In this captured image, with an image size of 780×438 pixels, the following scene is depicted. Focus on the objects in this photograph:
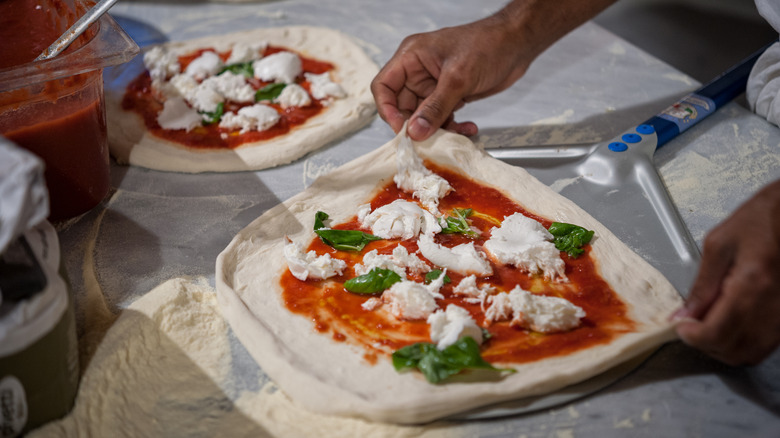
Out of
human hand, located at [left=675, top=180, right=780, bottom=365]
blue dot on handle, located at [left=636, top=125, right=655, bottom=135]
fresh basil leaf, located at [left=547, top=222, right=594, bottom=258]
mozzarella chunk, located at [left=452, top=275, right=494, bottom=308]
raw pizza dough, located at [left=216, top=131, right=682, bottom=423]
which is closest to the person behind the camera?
human hand, located at [left=675, top=180, right=780, bottom=365]

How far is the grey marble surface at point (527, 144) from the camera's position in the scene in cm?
172

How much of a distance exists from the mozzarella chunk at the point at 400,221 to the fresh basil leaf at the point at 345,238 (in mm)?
45

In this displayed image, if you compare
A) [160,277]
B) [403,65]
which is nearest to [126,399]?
[160,277]

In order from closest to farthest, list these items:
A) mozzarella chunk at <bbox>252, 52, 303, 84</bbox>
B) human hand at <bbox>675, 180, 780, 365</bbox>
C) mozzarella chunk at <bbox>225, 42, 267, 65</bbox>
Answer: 1. human hand at <bbox>675, 180, 780, 365</bbox>
2. mozzarella chunk at <bbox>252, 52, 303, 84</bbox>
3. mozzarella chunk at <bbox>225, 42, 267, 65</bbox>

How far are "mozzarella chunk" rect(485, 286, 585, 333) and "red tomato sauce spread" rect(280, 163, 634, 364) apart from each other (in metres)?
0.02

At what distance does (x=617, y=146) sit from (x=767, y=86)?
0.86m

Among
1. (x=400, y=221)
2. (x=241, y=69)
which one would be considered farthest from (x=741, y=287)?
(x=241, y=69)

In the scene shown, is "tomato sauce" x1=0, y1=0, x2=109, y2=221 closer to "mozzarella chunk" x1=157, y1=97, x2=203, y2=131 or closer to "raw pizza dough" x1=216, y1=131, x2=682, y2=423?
"mozzarella chunk" x1=157, y1=97, x2=203, y2=131

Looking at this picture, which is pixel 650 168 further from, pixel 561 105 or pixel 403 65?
pixel 403 65

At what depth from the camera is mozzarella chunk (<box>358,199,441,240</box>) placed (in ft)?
7.14

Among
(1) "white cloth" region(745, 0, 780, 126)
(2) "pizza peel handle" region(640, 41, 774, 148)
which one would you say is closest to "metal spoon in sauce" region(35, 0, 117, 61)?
(2) "pizza peel handle" region(640, 41, 774, 148)

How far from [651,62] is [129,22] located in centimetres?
301

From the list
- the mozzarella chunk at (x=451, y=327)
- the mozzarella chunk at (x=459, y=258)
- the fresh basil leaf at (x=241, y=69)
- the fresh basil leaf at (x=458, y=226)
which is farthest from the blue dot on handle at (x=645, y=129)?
the fresh basil leaf at (x=241, y=69)

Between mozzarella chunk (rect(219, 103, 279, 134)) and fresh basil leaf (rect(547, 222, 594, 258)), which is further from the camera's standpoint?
mozzarella chunk (rect(219, 103, 279, 134))
